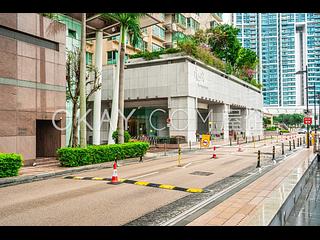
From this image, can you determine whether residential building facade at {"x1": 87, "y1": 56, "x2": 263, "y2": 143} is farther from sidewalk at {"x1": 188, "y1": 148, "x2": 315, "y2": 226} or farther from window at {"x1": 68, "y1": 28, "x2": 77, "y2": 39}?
sidewalk at {"x1": 188, "y1": 148, "x2": 315, "y2": 226}

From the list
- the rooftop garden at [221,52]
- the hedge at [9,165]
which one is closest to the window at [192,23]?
the rooftop garden at [221,52]

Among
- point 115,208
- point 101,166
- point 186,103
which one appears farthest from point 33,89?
point 186,103

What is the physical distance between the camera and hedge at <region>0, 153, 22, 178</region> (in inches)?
578

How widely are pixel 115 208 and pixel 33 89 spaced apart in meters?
13.2

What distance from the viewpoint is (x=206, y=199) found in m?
10.3

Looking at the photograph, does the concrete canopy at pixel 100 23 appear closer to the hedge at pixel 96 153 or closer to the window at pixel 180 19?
the hedge at pixel 96 153

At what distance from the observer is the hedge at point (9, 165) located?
14.7 metres

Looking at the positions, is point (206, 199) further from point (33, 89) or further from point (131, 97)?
point (131, 97)

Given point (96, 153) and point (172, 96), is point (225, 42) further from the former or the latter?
point (96, 153)

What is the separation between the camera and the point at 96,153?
66.8ft

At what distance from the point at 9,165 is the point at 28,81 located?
638cm

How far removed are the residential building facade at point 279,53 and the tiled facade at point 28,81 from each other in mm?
121418

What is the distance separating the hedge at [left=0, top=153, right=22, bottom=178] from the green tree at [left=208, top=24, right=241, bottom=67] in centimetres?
5242
